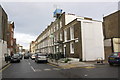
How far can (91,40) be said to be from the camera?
20859mm

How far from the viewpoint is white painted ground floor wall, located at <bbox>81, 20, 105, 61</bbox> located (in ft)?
66.6

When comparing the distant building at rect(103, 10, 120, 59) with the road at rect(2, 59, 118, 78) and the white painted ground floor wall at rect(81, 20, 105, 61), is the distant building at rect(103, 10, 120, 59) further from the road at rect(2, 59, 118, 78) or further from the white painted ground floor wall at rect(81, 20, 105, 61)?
the road at rect(2, 59, 118, 78)

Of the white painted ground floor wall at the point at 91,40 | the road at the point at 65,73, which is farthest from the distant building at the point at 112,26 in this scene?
the road at the point at 65,73

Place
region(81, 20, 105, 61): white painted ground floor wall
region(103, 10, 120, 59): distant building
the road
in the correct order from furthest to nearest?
region(103, 10, 120, 59): distant building
region(81, 20, 105, 61): white painted ground floor wall
the road

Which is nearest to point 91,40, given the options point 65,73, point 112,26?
point 112,26

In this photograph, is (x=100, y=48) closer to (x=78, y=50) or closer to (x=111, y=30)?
(x=78, y=50)

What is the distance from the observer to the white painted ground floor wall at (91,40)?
20305 mm

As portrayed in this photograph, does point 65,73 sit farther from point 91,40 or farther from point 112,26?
point 112,26

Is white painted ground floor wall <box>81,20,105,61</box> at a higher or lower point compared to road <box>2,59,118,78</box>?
higher

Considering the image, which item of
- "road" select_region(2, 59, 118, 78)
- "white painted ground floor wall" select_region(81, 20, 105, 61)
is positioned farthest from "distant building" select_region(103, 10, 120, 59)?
"road" select_region(2, 59, 118, 78)

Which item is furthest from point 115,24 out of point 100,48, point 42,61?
point 42,61

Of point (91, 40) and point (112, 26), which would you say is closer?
point (91, 40)

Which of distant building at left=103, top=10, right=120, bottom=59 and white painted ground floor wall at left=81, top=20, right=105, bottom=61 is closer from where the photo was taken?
white painted ground floor wall at left=81, top=20, right=105, bottom=61

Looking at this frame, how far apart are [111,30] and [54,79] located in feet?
71.6
